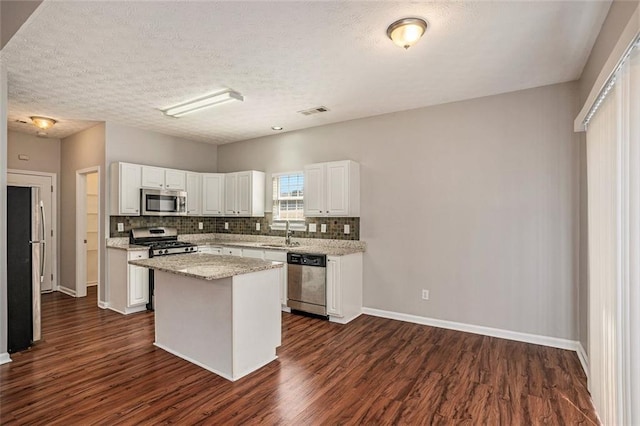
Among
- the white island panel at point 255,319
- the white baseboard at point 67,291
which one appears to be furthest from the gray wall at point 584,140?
the white baseboard at point 67,291

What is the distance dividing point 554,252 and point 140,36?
433 cm

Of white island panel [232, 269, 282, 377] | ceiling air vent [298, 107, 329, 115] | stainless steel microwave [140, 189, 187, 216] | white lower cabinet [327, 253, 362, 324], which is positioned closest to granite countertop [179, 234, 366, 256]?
white lower cabinet [327, 253, 362, 324]

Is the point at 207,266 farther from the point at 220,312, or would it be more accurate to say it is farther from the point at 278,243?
the point at 278,243

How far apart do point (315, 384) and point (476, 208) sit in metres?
2.65

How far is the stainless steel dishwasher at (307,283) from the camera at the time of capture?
433 centimetres

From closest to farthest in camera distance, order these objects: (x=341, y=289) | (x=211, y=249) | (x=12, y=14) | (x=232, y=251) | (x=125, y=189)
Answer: (x=12, y=14) → (x=341, y=289) → (x=125, y=189) → (x=232, y=251) → (x=211, y=249)

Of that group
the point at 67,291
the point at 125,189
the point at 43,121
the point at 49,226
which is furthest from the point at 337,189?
the point at 49,226

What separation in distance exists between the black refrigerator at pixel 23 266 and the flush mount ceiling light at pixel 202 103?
1.77 meters

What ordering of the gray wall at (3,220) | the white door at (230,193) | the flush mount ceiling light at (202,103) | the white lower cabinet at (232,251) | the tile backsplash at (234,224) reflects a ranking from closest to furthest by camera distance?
the gray wall at (3,220)
the flush mount ceiling light at (202,103)
the tile backsplash at (234,224)
the white lower cabinet at (232,251)
the white door at (230,193)

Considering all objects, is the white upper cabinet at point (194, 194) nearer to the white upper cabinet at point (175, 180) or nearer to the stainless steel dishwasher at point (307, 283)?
the white upper cabinet at point (175, 180)

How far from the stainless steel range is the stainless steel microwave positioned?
1.14ft

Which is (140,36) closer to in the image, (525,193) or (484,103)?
(484,103)

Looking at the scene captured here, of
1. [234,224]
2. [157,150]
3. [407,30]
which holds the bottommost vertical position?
[234,224]

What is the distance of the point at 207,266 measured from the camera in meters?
2.96
